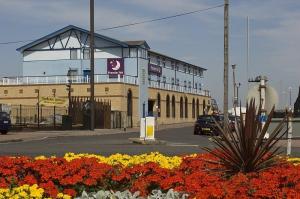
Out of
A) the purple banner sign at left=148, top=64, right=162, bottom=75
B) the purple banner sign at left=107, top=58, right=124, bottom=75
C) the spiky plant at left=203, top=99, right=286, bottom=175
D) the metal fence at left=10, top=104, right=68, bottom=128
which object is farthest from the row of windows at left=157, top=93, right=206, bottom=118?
the spiky plant at left=203, top=99, right=286, bottom=175

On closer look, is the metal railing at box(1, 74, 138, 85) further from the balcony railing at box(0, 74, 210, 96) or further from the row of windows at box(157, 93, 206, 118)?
the row of windows at box(157, 93, 206, 118)

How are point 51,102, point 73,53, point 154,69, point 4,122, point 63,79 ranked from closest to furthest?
point 4,122 → point 51,102 → point 63,79 → point 73,53 → point 154,69

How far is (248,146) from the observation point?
752 centimetres

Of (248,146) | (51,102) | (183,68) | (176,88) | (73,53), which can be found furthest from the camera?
(183,68)

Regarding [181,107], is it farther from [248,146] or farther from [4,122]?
[248,146]

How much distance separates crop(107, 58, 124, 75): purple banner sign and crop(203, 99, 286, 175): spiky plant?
68.0 m

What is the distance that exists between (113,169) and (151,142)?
74.7 feet

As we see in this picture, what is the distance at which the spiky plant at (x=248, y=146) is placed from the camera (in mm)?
7496

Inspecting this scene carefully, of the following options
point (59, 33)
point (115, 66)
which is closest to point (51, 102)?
point (115, 66)

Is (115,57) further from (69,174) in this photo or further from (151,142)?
(69,174)

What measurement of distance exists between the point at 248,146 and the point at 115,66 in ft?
225

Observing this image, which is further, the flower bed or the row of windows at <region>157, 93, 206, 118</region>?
the row of windows at <region>157, 93, 206, 118</region>

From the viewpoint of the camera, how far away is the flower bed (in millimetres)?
5809

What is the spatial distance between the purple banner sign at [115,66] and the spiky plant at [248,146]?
68.0 metres
